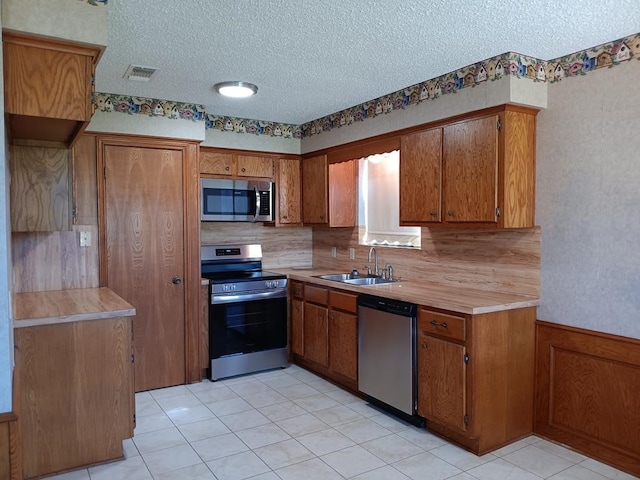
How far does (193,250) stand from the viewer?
3.97m

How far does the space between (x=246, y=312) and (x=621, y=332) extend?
2.80 meters

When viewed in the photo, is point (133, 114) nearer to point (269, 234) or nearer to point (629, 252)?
point (269, 234)

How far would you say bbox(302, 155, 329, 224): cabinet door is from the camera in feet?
14.8

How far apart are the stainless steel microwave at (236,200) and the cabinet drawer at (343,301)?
117 cm

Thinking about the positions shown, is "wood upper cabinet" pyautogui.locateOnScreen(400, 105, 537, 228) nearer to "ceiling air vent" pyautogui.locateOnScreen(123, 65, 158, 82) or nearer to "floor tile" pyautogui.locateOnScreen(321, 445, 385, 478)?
"floor tile" pyautogui.locateOnScreen(321, 445, 385, 478)

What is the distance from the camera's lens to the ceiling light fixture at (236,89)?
331 centimetres

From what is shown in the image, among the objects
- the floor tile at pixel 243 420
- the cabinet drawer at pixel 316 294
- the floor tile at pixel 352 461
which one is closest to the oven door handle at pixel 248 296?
the cabinet drawer at pixel 316 294

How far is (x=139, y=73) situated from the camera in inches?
121

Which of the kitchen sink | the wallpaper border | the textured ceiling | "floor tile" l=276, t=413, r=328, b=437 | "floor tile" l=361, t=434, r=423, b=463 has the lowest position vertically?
"floor tile" l=276, t=413, r=328, b=437

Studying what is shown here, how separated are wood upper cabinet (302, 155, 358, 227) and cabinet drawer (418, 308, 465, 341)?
1.74m

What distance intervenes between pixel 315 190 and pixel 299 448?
250 centimetres

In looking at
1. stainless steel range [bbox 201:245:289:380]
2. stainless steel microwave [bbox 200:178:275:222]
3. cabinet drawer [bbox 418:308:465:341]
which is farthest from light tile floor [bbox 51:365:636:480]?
stainless steel microwave [bbox 200:178:275:222]

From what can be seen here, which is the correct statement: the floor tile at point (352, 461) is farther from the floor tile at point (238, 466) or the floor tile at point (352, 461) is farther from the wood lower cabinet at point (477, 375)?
the wood lower cabinet at point (477, 375)

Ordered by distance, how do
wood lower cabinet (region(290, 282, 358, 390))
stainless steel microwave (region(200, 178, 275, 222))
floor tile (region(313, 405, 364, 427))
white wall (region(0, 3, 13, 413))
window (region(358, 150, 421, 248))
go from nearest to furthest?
white wall (region(0, 3, 13, 413)) < floor tile (region(313, 405, 364, 427)) < wood lower cabinet (region(290, 282, 358, 390)) < window (region(358, 150, 421, 248)) < stainless steel microwave (region(200, 178, 275, 222))
